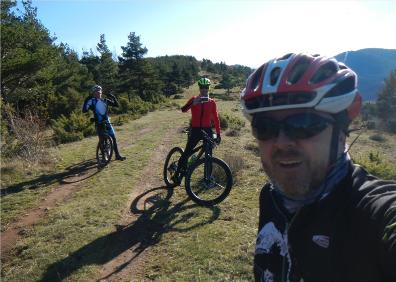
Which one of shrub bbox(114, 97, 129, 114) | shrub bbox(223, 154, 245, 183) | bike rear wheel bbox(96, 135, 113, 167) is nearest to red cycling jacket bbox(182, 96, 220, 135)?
shrub bbox(223, 154, 245, 183)

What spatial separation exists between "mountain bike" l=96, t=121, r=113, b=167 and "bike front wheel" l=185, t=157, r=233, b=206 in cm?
510

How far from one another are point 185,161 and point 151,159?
15.4 feet

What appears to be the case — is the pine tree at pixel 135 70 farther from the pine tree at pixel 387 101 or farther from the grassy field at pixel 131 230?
the grassy field at pixel 131 230

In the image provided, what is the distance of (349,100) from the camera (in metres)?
1.92

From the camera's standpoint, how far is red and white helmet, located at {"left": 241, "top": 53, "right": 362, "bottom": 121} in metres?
1.87

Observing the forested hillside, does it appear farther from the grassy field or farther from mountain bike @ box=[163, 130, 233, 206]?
mountain bike @ box=[163, 130, 233, 206]

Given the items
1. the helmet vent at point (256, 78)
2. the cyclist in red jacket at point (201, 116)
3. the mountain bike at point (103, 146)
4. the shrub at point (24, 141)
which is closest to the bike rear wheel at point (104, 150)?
the mountain bike at point (103, 146)

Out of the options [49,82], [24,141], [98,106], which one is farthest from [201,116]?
[49,82]

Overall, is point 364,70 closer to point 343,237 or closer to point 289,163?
point 289,163

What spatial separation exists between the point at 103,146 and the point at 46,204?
3552 millimetres

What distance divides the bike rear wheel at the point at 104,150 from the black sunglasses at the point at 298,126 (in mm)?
10765

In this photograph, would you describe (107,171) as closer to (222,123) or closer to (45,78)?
(222,123)

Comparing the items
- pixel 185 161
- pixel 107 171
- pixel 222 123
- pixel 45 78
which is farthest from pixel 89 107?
pixel 45 78

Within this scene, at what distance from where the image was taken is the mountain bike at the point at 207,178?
779 centimetres
